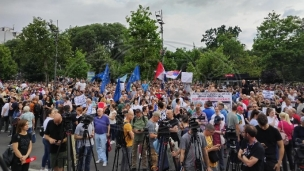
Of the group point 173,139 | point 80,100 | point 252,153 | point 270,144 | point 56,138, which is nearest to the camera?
point 252,153

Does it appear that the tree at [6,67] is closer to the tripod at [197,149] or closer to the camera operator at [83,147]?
the camera operator at [83,147]

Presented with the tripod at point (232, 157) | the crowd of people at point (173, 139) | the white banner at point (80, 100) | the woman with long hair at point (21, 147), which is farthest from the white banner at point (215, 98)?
the woman with long hair at point (21, 147)

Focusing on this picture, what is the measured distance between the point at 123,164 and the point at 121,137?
103cm

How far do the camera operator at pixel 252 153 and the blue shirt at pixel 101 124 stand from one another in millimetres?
4863

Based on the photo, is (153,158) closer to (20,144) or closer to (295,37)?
(20,144)

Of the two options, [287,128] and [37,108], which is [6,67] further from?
[287,128]

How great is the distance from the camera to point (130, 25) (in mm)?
20969

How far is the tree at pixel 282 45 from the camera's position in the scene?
3931cm

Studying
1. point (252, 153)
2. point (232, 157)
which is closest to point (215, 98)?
point (232, 157)

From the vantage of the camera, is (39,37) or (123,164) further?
(39,37)

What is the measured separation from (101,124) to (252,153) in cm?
517

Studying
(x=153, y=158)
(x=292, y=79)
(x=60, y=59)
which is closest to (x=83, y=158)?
(x=153, y=158)

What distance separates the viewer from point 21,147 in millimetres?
6746

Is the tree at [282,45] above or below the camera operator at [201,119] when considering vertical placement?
above
